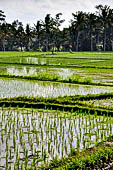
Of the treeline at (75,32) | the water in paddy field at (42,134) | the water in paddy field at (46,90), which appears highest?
the treeline at (75,32)

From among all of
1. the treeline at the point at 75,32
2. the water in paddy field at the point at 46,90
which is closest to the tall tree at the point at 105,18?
the treeline at the point at 75,32

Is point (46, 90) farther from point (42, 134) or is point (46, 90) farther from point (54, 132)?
point (42, 134)

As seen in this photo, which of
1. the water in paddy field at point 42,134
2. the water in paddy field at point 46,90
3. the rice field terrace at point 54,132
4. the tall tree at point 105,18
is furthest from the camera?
the tall tree at point 105,18

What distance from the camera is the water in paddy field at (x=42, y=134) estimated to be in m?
3.99

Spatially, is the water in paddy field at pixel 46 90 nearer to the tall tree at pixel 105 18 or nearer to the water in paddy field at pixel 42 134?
the water in paddy field at pixel 42 134

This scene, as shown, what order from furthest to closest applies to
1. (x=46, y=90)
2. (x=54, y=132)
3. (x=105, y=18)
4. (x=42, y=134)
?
(x=105, y=18)
(x=46, y=90)
(x=54, y=132)
(x=42, y=134)

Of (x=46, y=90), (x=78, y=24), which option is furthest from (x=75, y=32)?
(x=46, y=90)

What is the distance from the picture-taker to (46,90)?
9016mm

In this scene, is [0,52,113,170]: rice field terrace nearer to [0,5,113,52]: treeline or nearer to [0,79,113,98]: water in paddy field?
[0,79,113,98]: water in paddy field

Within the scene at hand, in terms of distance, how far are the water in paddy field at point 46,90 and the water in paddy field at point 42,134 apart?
6.27 ft

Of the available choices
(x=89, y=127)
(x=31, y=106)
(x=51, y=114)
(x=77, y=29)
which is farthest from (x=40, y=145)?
(x=77, y=29)

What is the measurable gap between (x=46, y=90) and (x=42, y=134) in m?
4.26

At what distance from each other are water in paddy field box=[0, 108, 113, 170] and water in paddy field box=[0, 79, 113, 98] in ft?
6.27

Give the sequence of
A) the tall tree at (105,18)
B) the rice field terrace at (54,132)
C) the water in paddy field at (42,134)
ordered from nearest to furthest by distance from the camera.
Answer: the rice field terrace at (54,132) < the water in paddy field at (42,134) < the tall tree at (105,18)
